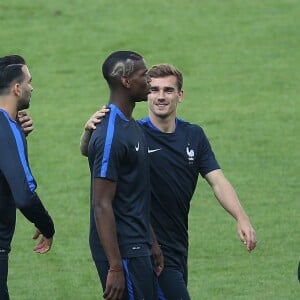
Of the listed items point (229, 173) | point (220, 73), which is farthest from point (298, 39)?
point (229, 173)

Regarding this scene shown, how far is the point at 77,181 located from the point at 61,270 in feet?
9.98

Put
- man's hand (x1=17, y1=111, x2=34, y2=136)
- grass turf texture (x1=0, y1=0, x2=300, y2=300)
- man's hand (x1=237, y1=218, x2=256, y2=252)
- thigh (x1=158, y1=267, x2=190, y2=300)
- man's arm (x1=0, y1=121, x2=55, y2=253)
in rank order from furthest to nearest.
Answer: grass turf texture (x1=0, y1=0, x2=300, y2=300), man's hand (x1=17, y1=111, x2=34, y2=136), thigh (x1=158, y1=267, x2=190, y2=300), man's hand (x1=237, y1=218, x2=256, y2=252), man's arm (x1=0, y1=121, x2=55, y2=253)

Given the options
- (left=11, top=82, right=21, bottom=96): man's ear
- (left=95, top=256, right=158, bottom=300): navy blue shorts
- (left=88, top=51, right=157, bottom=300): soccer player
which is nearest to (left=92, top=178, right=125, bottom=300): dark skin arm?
(left=88, top=51, right=157, bottom=300): soccer player

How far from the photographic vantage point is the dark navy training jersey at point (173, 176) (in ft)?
26.8

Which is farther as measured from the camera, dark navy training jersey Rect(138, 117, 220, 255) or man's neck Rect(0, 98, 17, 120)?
dark navy training jersey Rect(138, 117, 220, 255)

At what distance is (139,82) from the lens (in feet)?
24.0

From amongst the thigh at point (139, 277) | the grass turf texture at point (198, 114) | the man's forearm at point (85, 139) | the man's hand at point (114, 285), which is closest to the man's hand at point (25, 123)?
the man's forearm at point (85, 139)

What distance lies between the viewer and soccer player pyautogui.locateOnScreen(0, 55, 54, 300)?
7.24 m

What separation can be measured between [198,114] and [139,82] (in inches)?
364

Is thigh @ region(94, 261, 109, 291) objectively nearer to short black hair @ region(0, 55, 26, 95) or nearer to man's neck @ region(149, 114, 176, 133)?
short black hair @ region(0, 55, 26, 95)

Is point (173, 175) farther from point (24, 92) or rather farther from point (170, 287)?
point (24, 92)

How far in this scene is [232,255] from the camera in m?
11.7

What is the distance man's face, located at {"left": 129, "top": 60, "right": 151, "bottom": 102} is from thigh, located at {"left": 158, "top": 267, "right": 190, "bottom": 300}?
4.43 feet

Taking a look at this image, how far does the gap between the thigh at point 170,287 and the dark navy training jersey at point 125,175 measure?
872 mm
